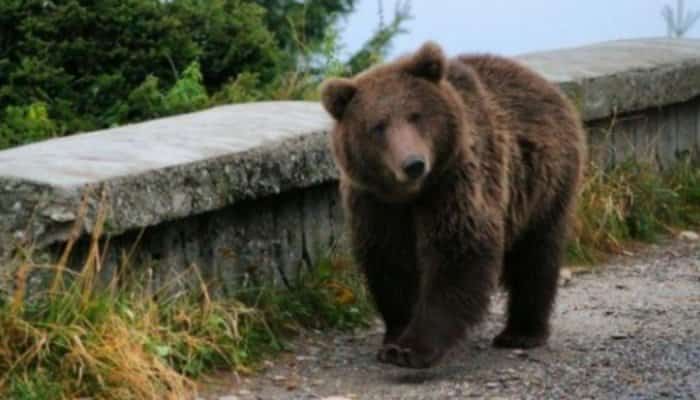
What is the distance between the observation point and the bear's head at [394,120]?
6512mm

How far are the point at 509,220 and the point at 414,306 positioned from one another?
0.52 meters

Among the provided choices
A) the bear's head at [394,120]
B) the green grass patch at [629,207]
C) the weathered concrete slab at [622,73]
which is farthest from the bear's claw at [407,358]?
the weathered concrete slab at [622,73]

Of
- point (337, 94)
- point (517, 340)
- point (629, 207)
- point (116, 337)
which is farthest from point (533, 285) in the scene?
point (629, 207)

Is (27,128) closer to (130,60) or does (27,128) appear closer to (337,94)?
(130,60)

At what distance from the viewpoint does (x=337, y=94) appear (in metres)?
6.63

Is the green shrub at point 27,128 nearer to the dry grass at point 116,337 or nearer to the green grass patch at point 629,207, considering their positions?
the dry grass at point 116,337

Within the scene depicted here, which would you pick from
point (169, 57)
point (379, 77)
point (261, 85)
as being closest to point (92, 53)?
point (169, 57)

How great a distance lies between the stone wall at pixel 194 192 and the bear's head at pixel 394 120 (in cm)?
67

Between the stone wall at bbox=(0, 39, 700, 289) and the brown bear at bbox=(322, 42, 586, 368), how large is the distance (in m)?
0.59

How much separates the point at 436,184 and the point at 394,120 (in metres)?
0.33

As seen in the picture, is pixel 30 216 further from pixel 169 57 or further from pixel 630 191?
pixel 630 191

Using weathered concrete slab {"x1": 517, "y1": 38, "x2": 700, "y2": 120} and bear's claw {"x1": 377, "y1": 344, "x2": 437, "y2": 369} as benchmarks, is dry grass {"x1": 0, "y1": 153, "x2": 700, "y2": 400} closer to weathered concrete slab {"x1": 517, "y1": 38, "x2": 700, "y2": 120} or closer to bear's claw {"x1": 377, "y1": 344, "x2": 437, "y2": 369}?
bear's claw {"x1": 377, "y1": 344, "x2": 437, "y2": 369}

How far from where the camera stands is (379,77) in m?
6.71

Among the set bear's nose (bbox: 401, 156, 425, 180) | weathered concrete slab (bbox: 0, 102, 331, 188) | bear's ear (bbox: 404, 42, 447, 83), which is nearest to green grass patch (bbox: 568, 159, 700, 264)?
weathered concrete slab (bbox: 0, 102, 331, 188)
